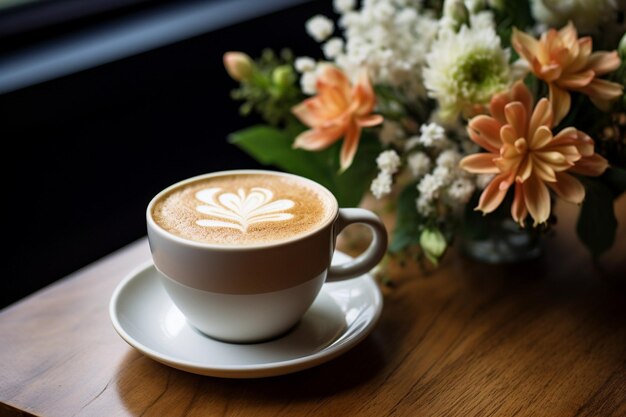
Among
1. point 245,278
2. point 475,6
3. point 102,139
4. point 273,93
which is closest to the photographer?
point 245,278

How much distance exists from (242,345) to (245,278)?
93 millimetres

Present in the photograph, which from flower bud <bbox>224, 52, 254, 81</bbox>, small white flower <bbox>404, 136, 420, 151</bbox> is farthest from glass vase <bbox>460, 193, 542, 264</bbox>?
flower bud <bbox>224, 52, 254, 81</bbox>

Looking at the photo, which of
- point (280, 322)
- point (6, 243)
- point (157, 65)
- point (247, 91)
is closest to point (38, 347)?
point (280, 322)

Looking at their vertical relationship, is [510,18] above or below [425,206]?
above

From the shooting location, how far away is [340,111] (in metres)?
0.84

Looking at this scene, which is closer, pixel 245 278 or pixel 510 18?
pixel 245 278

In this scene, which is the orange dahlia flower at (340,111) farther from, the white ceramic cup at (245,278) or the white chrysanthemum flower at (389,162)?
the white ceramic cup at (245,278)

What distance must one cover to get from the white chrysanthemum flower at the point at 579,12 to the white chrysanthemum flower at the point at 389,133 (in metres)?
0.21

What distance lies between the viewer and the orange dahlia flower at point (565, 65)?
2.44 feet

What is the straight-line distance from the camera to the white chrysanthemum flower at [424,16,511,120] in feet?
2.51

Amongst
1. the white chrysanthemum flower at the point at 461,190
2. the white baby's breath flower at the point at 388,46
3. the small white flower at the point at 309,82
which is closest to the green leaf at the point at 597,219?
the white chrysanthemum flower at the point at 461,190

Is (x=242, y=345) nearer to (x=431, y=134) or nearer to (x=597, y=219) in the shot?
(x=431, y=134)

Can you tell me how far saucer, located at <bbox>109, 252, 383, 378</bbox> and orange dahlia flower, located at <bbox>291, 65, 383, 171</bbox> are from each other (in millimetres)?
155

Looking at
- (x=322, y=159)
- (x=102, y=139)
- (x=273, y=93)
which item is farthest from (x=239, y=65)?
(x=102, y=139)
